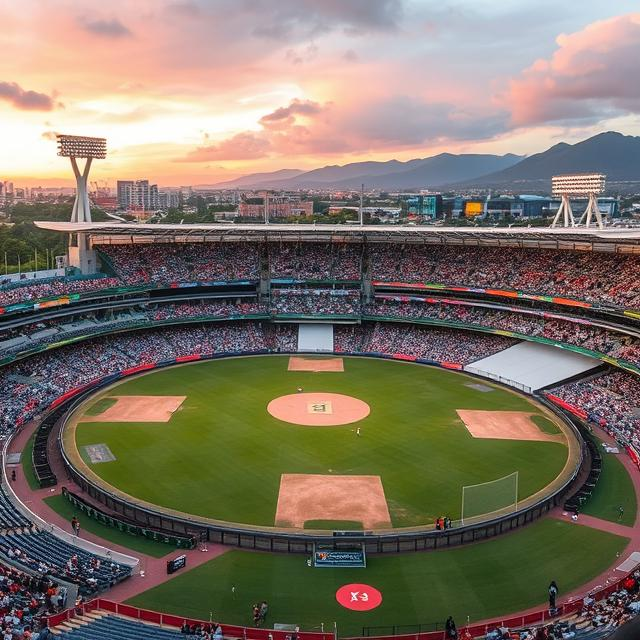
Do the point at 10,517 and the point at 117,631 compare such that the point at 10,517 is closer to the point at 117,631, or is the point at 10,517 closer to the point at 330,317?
the point at 117,631

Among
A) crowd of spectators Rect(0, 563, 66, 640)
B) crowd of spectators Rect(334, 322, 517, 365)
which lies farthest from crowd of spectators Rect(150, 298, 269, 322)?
crowd of spectators Rect(0, 563, 66, 640)

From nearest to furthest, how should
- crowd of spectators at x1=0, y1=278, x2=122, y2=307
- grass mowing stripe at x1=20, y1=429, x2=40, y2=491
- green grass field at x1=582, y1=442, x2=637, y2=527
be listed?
green grass field at x1=582, y1=442, x2=637, y2=527 → grass mowing stripe at x1=20, y1=429, x2=40, y2=491 → crowd of spectators at x1=0, y1=278, x2=122, y2=307

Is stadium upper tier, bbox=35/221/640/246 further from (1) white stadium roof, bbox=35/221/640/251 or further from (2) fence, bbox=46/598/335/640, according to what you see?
(2) fence, bbox=46/598/335/640

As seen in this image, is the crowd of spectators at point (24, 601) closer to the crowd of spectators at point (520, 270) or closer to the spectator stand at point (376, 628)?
the spectator stand at point (376, 628)

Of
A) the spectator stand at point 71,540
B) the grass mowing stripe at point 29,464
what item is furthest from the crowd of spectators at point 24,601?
the grass mowing stripe at point 29,464

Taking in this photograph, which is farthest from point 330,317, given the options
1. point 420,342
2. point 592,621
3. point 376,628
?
point 592,621

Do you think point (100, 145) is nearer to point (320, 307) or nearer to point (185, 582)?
point (320, 307)
